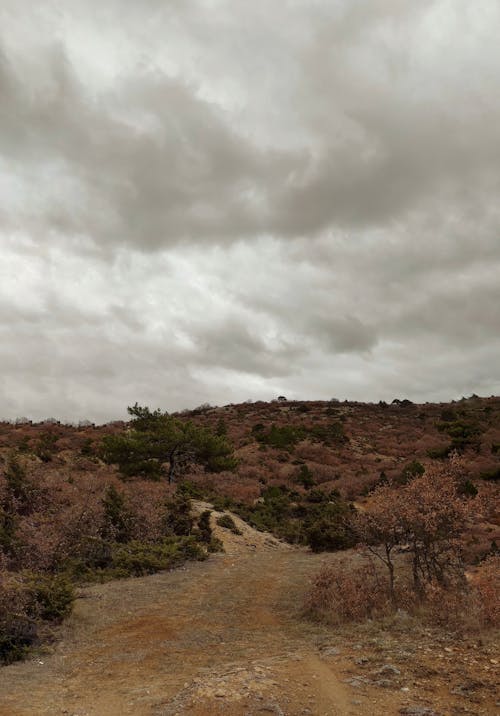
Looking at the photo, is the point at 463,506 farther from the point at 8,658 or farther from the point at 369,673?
the point at 8,658

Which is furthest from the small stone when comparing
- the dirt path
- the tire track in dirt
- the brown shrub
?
the brown shrub

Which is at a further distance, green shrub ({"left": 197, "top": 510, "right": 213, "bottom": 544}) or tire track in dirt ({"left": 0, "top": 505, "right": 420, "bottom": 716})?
green shrub ({"left": 197, "top": 510, "right": 213, "bottom": 544})

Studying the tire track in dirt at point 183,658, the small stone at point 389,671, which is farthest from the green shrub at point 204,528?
the small stone at point 389,671

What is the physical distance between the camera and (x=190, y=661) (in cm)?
809

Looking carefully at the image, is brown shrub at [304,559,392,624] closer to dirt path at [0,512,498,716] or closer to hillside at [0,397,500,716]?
hillside at [0,397,500,716]

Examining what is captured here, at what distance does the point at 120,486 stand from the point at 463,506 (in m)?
16.3

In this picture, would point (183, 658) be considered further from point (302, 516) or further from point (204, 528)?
point (302, 516)

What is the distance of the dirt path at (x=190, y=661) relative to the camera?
6090 millimetres

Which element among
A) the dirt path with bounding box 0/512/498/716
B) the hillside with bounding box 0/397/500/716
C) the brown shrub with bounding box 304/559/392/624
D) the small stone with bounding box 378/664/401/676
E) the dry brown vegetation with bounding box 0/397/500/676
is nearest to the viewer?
the dirt path with bounding box 0/512/498/716

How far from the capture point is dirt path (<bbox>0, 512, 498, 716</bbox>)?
240 inches

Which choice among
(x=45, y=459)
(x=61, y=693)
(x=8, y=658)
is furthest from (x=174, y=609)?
(x=45, y=459)

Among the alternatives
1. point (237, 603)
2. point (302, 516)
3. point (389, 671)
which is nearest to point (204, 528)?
point (237, 603)

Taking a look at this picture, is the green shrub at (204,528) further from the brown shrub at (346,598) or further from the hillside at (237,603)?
the brown shrub at (346,598)

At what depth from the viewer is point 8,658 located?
859 centimetres
